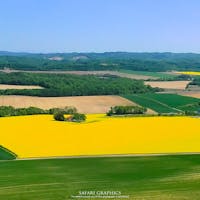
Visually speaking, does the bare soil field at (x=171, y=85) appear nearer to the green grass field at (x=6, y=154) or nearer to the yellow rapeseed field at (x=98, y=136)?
the yellow rapeseed field at (x=98, y=136)

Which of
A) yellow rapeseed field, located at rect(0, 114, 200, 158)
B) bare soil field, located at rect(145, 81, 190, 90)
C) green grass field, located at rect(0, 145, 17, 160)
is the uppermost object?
bare soil field, located at rect(145, 81, 190, 90)

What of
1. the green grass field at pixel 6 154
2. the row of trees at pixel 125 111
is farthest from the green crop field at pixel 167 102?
the green grass field at pixel 6 154

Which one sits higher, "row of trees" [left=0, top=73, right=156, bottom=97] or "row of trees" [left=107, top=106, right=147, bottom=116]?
"row of trees" [left=0, top=73, right=156, bottom=97]

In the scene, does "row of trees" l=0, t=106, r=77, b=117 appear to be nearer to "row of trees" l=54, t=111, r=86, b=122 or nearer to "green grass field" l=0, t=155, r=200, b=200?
"row of trees" l=54, t=111, r=86, b=122

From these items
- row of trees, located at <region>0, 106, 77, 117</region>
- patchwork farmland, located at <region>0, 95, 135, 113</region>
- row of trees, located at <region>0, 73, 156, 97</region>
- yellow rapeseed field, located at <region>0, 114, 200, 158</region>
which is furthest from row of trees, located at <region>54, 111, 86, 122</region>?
row of trees, located at <region>0, 73, 156, 97</region>

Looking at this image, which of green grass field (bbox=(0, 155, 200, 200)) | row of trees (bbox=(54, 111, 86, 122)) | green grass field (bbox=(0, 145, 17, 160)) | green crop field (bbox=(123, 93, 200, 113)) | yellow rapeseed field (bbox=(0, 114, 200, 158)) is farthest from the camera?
green crop field (bbox=(123, 93, 200, 113))

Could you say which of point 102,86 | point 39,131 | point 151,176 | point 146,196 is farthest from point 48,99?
point 146,196
